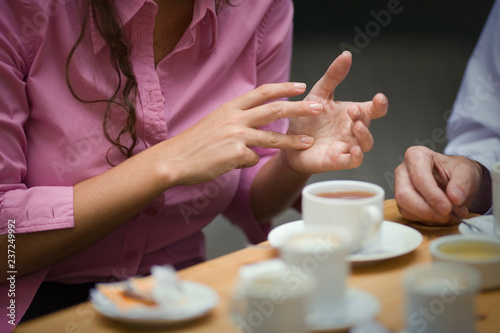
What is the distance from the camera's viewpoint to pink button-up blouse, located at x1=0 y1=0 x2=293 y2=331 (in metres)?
1.04

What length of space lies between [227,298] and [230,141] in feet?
1.19


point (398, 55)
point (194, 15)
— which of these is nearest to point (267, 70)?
point (194, 15)

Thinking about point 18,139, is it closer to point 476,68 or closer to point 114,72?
point 114,72

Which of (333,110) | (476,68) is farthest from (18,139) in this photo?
(476,68)

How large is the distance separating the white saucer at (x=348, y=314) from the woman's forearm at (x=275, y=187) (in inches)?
22.3

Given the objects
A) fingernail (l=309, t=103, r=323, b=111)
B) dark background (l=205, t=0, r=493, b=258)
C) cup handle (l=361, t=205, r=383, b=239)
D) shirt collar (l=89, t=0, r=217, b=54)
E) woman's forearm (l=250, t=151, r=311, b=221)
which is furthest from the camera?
dark background (l=205, t=0, r=493, b=258)

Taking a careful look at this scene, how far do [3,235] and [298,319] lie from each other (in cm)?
59

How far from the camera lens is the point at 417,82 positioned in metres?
3.94

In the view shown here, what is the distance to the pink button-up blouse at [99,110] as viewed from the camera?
104cm

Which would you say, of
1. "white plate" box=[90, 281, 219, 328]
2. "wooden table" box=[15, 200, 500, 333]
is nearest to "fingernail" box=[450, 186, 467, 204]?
"wooden table" box=[15, 200, 500, 333]

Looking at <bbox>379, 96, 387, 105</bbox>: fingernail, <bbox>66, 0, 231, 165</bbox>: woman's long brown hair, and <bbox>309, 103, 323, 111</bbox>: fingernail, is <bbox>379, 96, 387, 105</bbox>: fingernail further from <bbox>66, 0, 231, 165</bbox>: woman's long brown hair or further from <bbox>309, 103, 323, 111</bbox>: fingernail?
<bbox>66, 0, 231, 165</bbox>: woman's long brown hair

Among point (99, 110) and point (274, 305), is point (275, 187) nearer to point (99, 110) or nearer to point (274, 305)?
point (99, 110)

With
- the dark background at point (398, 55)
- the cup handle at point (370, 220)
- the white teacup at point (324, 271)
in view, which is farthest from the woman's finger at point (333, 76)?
the dark background at point (398, 55)

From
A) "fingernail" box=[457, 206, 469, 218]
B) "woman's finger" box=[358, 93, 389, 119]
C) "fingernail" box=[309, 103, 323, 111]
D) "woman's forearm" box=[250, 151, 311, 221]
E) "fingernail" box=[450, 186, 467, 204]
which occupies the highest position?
"woman's finger" box=[358, 93, 389, 119]
